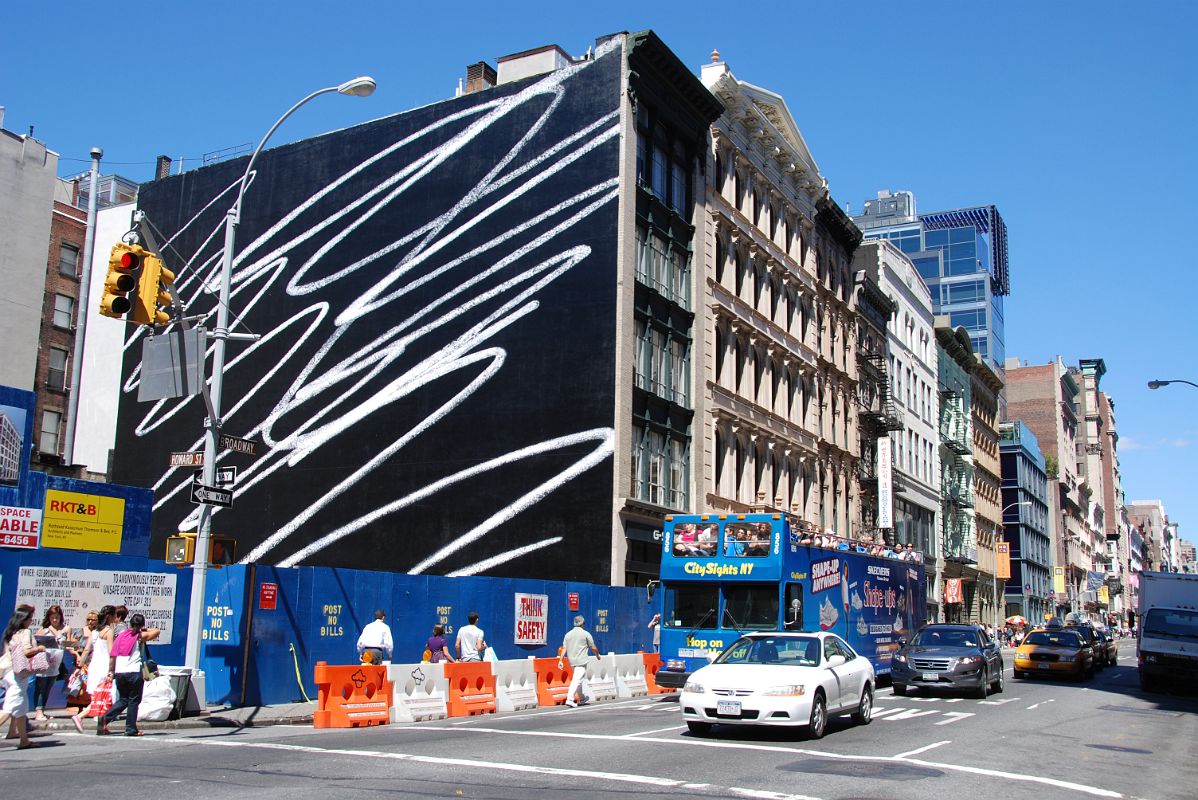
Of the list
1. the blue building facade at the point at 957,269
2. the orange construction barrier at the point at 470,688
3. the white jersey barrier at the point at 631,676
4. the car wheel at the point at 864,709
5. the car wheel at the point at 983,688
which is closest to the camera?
Result: the car wheel at the point at 864,709

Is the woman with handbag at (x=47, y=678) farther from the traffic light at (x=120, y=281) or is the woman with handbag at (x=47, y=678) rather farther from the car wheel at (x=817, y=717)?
the car wheel at (x=817, y=717)

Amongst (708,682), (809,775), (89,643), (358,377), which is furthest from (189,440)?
(809,775)

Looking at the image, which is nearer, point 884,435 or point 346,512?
point 346,512

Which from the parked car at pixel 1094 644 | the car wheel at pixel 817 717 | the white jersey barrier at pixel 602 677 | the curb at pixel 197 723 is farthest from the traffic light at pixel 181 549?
the parked car at pixel 1094 644

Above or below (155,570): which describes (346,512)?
above

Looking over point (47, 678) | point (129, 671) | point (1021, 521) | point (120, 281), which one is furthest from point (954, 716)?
point (1021, 521)

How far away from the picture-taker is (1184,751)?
1648 cm

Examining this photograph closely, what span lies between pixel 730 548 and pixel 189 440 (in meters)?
26.4

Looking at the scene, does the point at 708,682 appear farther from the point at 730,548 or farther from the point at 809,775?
the point at 730,548

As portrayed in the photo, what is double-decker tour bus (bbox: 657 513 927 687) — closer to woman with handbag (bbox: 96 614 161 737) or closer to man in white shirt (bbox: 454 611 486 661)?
man in white shirt (bbox: 454 611 486 661)

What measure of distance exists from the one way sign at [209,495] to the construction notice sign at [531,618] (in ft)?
34.9

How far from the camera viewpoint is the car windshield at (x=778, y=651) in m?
16.2

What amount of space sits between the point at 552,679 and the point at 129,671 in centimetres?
937

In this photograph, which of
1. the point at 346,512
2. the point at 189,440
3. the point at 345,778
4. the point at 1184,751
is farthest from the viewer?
the point at 189,440
